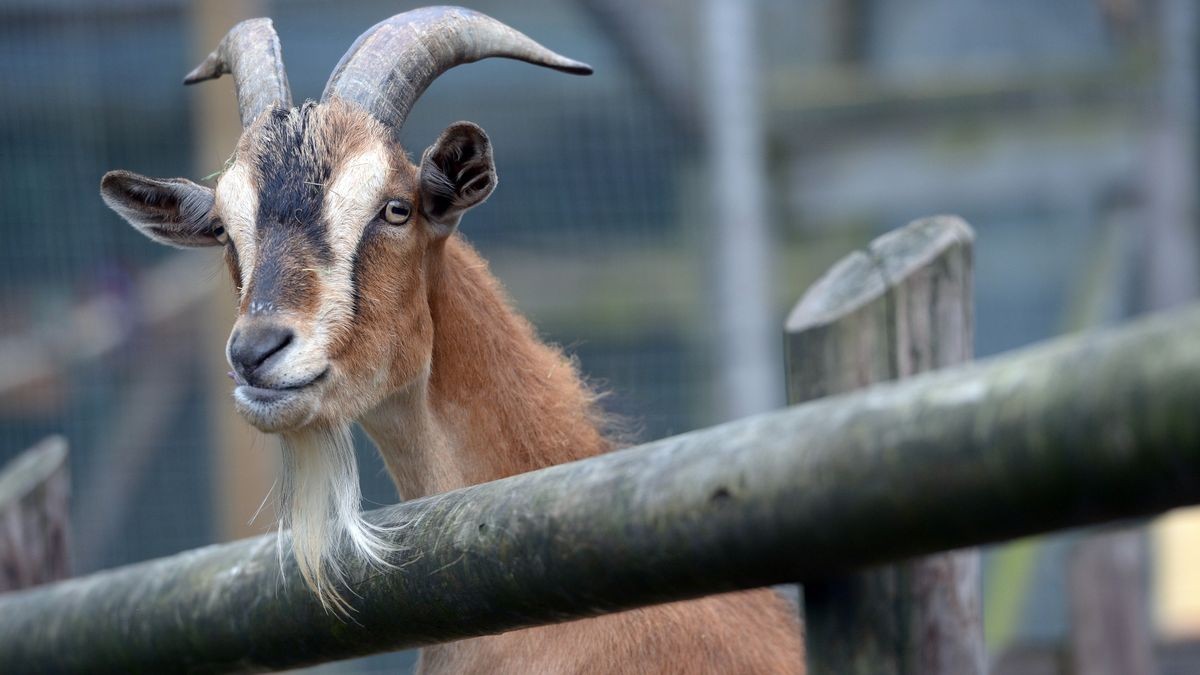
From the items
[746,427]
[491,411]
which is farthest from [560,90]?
[746,427]

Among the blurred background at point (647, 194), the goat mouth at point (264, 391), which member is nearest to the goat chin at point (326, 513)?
the goat mouth at point (264, 391)

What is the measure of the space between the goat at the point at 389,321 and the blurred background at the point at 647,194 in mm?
2863

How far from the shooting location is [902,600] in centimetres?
226

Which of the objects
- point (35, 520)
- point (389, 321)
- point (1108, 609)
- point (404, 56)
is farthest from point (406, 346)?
point (1108, 609)

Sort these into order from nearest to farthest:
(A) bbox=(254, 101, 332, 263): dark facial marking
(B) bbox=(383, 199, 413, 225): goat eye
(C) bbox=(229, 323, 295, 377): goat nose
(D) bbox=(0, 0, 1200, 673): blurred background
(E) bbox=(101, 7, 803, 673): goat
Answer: (C) bbox=(229, 323, 295, 377): goat nose
(E) bbox=(101, 7, 803, 673): goat
(A) bbox=(254, 101, 332, 263): dark facial marking
(B) bbox=(383, 199, 413, 225): goat eye
(D) bbox=(0, 0, 1200, 673): blurred background

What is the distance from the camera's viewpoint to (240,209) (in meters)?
3.26

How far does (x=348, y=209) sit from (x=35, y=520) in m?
1.73

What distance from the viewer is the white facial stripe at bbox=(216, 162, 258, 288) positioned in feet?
10.4

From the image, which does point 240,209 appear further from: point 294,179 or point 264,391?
point 264,391

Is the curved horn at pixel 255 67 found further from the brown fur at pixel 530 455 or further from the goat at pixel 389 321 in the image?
the brown fur at pixel 530 455

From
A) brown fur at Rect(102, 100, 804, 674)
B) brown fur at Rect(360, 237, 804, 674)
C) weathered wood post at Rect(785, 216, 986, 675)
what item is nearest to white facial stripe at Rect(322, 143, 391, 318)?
brown fur at Rect(102, 100, 804, 674)

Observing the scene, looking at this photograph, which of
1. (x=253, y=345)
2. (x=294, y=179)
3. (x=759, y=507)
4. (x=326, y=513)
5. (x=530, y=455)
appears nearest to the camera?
(x=759, y=507)

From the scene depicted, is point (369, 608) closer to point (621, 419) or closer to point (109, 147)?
point (621, 419)

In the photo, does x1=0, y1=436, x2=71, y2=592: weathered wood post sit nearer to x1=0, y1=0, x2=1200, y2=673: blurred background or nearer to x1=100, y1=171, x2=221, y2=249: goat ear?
x1=100, y1=171, x2=221, y2=249: goat ear
